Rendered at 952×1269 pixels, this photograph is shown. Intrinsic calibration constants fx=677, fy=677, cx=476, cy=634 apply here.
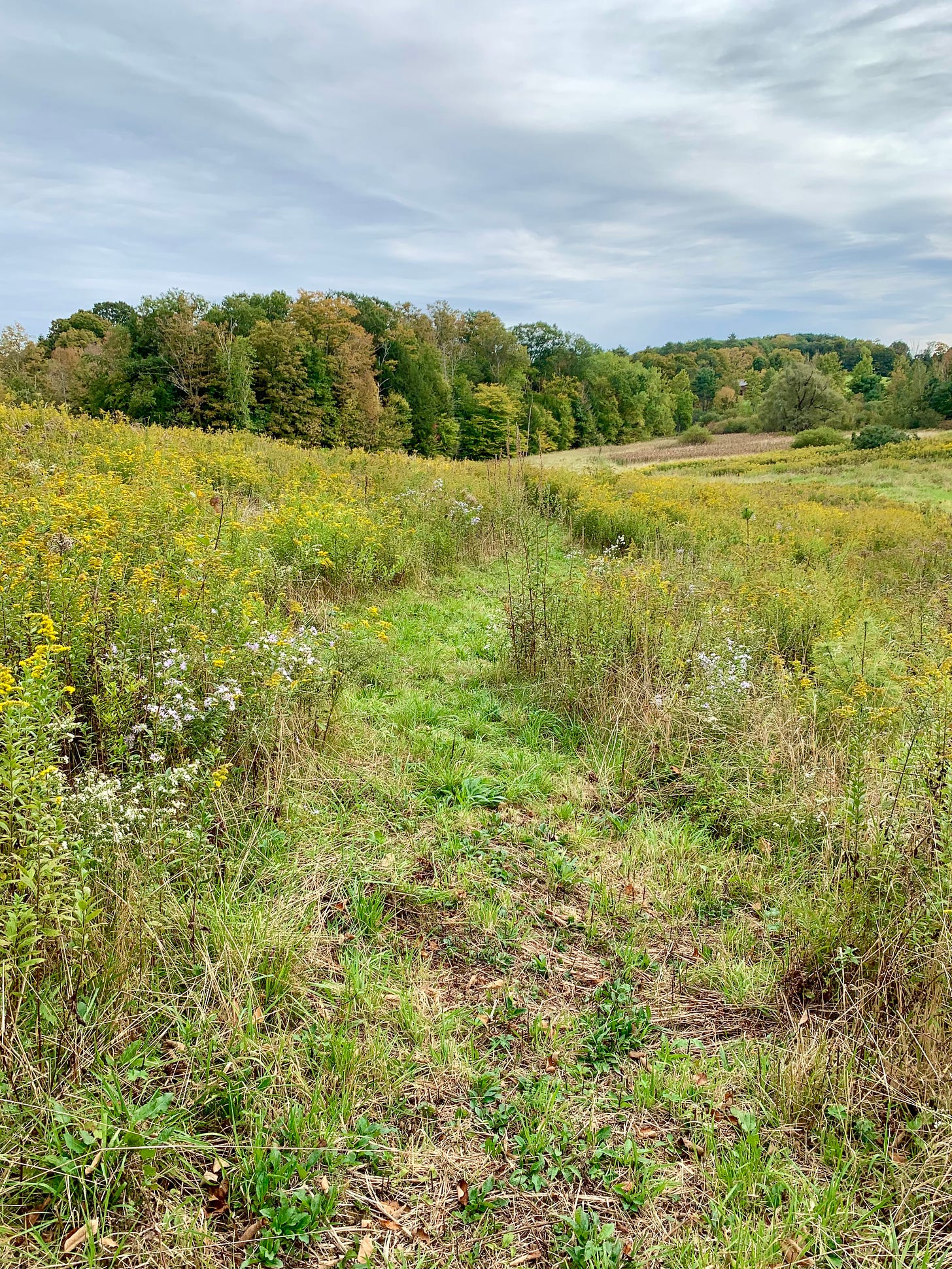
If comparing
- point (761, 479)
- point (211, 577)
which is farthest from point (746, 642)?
point (761, 479)

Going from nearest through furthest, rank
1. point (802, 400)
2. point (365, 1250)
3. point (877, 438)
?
point (365, 1250) < point (877, 438) < point (802, 400)

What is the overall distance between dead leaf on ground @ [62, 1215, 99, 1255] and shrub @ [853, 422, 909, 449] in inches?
1508

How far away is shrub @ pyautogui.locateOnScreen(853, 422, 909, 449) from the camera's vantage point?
3316 centimetres

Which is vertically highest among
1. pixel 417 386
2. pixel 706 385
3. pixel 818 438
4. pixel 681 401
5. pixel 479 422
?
pixel 706 385

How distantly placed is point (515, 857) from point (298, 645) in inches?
63.3

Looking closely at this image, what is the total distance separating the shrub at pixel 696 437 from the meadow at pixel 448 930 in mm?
50668

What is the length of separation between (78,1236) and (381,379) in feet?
141

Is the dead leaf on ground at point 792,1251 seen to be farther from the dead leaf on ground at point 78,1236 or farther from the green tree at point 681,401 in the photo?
the green tree at point 681,401

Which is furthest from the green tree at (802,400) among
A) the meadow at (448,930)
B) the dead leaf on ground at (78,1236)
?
the dead leaf on ground at (78,1236)

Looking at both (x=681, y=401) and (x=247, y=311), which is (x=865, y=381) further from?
(x=247, y=311)

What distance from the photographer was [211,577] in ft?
12.5

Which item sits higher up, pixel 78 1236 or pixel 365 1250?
pixel 78 1236

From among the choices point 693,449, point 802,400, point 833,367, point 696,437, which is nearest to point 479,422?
point 693,449

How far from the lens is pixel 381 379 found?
40.7m
